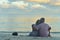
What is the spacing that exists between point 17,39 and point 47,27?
3317mm

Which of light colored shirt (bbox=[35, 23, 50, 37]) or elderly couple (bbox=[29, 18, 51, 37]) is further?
light colored shirt (bbox=[35, 23, 50, 37])

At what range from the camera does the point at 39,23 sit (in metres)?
10.6

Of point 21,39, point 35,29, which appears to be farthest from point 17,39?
point 35,29

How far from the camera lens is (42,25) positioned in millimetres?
10359

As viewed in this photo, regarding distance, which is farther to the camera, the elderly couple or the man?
the man

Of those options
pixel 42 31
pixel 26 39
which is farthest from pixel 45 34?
pixel 26 39

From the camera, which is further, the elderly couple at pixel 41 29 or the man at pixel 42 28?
the man at pixel 42 28

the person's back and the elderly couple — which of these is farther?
the person's back

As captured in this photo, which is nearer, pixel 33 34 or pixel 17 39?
pixel 17 39

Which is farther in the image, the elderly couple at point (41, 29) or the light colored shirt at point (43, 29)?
the light colored shirt at point (43, 29)

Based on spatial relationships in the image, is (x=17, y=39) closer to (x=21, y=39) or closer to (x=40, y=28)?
(x=21, y=39)

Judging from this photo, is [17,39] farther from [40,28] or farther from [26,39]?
[40,28]

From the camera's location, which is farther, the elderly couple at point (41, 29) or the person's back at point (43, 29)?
the person's back at point (43, 29)

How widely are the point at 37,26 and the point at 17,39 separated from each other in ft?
10.1
